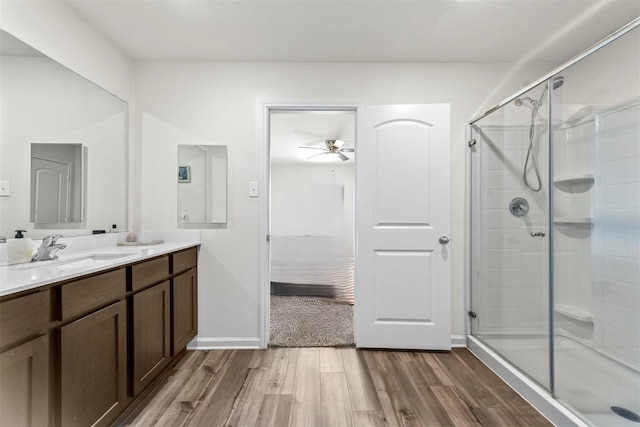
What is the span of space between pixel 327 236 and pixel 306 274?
13.8 ft

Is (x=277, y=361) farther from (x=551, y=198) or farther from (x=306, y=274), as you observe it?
(x=306, y=274)

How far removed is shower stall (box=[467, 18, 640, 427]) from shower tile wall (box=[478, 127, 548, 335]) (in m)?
0.01

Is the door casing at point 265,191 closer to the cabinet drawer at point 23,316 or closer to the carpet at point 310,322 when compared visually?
Answer: the carpet at point 310,322

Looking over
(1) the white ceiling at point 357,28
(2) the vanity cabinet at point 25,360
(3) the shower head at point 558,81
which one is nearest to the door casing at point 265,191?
(1) the white ceiling at point 357,28

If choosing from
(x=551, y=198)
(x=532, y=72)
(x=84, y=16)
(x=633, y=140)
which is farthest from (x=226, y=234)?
(x=532, y=72)

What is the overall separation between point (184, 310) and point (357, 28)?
7.84ft

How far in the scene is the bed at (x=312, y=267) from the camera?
14.1 ft

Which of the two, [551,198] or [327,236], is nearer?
[551,198]

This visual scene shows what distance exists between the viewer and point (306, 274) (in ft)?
17.5

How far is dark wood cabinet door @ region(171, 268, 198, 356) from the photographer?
2162mm

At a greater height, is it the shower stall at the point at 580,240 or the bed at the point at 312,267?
the shower stall at the point at 580,240

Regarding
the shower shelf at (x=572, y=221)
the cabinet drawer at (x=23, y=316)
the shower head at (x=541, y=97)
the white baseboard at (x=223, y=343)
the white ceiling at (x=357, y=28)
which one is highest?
the white ceiling at (x=357, y=28)

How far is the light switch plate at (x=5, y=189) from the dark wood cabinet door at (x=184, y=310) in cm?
99

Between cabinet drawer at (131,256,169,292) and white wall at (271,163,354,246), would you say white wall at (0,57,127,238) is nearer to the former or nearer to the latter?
cabinet drawer at (131,256,169,292)
